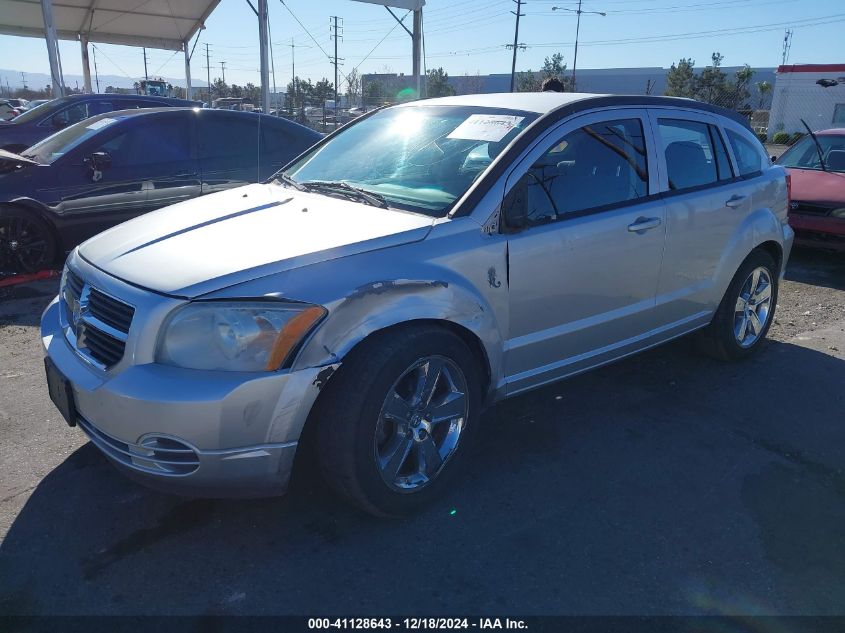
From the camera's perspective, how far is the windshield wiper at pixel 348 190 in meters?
3.23

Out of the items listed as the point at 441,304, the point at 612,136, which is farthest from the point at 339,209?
the point at 612,136

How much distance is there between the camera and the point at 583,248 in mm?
3350

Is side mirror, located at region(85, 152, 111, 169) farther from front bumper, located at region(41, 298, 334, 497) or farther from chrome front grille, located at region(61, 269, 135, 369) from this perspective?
front bumper, located at region(41, 298, 334, 497)

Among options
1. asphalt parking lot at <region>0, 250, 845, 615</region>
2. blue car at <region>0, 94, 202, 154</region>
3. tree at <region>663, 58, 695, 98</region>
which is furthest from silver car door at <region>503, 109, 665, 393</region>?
tree at <region>663, 58, 695, 98</region>

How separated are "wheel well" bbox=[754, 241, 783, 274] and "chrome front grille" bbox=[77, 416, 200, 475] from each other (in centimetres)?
403

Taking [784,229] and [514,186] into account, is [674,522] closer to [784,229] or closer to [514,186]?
[514,186]

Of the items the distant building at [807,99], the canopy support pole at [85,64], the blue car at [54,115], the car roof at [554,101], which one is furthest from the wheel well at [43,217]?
the distant building at [807,99]

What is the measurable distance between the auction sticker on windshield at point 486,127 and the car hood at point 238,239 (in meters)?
0.68

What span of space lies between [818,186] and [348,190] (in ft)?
22.1

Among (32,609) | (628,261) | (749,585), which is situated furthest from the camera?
(628,261)

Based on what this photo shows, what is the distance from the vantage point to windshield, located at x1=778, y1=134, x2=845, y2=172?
330 inches

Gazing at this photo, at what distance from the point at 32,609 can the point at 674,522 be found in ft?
8.30

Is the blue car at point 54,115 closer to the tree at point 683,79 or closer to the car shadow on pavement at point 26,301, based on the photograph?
the car shadow on pavement at point 26,301

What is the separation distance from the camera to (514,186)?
309 centimetres
